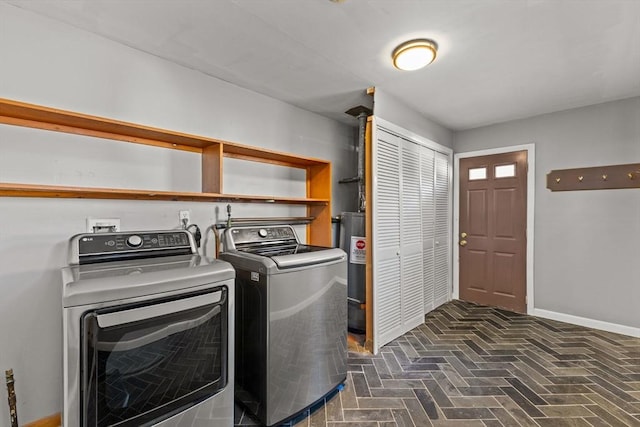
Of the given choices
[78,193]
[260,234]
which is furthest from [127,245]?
[260,234]

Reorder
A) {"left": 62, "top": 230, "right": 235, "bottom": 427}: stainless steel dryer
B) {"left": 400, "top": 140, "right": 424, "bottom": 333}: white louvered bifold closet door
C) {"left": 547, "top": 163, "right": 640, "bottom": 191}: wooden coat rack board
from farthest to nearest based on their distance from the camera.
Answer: {"left": 400, "top": 140, "right": 424, "bottom": 333}: white louvered bifold closet door → {"left": 547, "top": 163, "right": 640, "bottom": 191}: wooden coat rack board → {"left": 62, "top": 230, "right": 235, "bottom": 427}: stainless steel dryer

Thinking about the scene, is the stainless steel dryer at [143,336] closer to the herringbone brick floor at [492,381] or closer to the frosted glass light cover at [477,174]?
the herringbone brick floor at [492,381]

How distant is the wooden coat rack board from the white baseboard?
148 centimetres

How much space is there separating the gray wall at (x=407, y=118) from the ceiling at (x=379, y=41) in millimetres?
109

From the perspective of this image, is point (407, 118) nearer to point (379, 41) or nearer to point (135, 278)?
point (379, 41)

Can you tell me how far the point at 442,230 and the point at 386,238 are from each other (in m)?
1.49

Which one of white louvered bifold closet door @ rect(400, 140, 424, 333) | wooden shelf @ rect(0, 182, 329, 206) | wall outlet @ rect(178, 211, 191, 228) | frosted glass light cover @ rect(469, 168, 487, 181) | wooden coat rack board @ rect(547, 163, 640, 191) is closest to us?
wooden shelf @ rect(0, 182, 329, 206)

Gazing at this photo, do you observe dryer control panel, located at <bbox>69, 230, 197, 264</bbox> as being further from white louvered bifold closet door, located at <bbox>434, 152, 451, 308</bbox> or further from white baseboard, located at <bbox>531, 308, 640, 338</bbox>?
white baseboard, located at <bbox>531, 308, 640, 338</bbox>

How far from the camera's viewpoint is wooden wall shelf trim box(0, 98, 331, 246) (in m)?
1.53

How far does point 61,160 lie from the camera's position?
1.73 meters

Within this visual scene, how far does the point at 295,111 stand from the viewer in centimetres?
305

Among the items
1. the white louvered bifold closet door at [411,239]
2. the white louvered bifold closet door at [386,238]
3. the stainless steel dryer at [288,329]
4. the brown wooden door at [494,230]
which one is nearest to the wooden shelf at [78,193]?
the stainless steel dryer at [288,329]

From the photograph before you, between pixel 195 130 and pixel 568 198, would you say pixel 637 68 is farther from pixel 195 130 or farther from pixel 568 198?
pixel 195 130

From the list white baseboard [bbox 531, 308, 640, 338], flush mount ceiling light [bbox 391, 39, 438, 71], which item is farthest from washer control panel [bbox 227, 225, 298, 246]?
white baseboard [bbox 531, 308, 640, 338]
